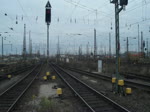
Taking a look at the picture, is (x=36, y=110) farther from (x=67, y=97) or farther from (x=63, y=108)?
(x=67, y=97)

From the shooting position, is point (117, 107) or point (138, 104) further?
point (138, 104)

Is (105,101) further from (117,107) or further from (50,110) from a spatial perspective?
(50,110)

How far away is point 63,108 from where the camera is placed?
720 centimetres

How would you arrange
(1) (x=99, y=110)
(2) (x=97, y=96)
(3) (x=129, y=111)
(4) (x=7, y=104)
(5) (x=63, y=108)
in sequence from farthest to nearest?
(2) (x=97, y=96) → (4) (x=7, y=104) → (5) (x=63, y=108) → (1) (x=99, y=110) → (3) (x=129, y=111)

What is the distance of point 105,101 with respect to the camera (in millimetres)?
8086

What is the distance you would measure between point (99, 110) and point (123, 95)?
10.5 ft

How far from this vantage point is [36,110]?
6.91 metres

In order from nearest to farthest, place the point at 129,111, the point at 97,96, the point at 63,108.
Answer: the point at 129,111 → the point at 63,108 → the point at 97,96

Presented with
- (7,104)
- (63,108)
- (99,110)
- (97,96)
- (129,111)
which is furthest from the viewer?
(97,96)

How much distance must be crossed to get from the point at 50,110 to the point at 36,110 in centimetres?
68

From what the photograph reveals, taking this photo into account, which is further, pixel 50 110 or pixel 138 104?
pixel 138 104

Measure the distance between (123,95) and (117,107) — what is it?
255 centimetres

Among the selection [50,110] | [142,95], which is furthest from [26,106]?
[142,95]

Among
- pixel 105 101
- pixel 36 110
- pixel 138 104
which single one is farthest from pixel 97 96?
pixel 36 110
